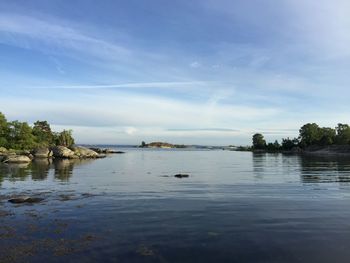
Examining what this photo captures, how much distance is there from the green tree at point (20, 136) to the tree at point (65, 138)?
3027 centimetres

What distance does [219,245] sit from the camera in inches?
659

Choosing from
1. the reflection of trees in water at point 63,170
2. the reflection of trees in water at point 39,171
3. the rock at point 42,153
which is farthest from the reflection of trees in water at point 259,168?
the rock at point 42,153

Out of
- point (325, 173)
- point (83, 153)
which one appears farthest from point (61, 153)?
point (325, 173)

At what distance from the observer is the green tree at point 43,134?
156225 millimetres

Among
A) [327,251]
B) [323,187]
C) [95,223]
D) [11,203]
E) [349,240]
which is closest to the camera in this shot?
[327,251]

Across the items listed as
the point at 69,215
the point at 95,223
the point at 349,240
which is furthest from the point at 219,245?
the point at 69,215

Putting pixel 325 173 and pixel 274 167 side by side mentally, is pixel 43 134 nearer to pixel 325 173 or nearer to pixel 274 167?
pixel 274 167

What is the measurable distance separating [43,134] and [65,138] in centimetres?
1091

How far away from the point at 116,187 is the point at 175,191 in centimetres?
737

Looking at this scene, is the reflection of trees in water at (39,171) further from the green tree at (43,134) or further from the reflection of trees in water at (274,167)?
the green tree at (43,134)

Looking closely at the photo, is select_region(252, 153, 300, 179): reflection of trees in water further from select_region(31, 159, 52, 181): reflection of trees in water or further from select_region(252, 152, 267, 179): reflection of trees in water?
select_region(31, 159, 52, 181): reflection of trees in water

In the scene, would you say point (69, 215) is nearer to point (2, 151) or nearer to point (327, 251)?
point (327, 251)

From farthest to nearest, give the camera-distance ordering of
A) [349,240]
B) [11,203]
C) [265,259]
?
1. [11,203]
2. [349,240]
3. [265,259]

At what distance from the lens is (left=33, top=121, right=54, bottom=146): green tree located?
513 feet
